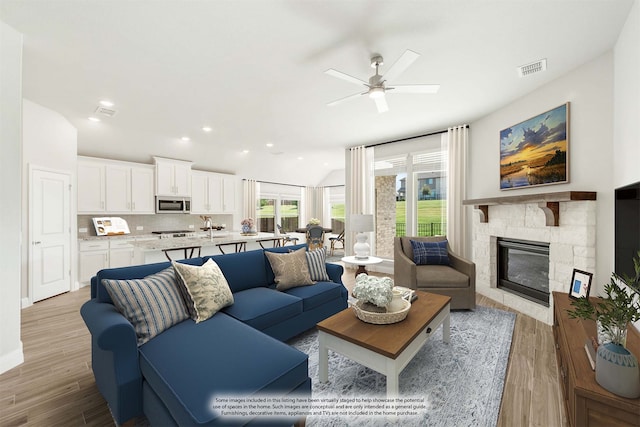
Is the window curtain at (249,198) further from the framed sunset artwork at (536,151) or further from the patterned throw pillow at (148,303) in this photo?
the framed sunset artwork at (536,151)

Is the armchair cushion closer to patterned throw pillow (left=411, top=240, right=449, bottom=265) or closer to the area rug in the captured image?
patterned throw pillow (left=411, top=240, right=449, bottom=265)

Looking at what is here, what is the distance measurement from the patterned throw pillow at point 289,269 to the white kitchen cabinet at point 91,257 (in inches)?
151

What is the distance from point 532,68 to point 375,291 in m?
2.73

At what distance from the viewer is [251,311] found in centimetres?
215

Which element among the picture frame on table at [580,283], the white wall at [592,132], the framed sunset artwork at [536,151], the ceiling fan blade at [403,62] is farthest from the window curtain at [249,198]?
the picture frame on table at [580,283]

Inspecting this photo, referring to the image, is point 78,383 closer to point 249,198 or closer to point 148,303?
point 148,303

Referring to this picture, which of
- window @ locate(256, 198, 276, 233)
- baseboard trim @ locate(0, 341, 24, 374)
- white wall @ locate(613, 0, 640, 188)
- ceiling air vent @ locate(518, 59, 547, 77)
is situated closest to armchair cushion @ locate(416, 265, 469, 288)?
white wall @ locate(613, 0, 640, 188)

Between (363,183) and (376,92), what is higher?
(376,92)

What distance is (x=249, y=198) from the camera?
7.38 meters

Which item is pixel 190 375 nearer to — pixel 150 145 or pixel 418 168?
pixel 418 168

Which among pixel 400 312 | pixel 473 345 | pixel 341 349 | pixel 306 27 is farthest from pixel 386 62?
pixel 473 345

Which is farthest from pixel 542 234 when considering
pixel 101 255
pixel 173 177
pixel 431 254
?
pixel 101 255

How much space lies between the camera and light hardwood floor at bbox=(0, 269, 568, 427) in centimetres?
165

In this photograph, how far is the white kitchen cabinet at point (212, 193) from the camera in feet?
20.7
